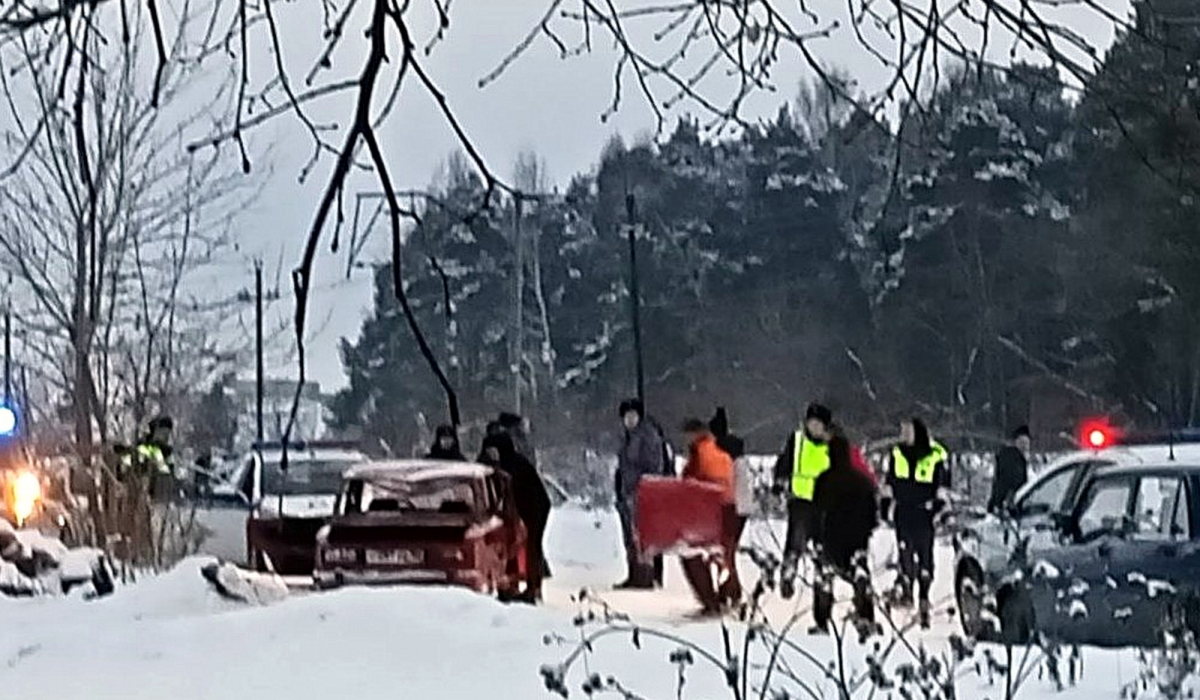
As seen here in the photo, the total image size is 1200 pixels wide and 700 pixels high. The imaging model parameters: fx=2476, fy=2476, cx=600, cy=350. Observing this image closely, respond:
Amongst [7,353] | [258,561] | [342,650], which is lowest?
[342,650]

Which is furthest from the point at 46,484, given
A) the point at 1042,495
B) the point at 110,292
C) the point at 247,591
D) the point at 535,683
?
the point at 535,683

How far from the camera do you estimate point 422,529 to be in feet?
52.4

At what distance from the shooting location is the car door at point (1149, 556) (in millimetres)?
12945

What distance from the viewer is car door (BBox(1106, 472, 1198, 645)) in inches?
510

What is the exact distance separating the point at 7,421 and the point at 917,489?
285 inches

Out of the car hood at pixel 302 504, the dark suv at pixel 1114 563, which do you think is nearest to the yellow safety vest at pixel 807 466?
the dark suv at pixel 1114 563

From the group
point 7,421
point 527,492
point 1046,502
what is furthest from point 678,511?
point 7,421

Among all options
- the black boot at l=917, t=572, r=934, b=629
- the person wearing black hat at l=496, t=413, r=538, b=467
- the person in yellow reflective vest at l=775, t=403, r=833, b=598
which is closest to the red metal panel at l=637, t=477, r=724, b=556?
the person wearing black hat at l=496, t=413, r=538, b=467

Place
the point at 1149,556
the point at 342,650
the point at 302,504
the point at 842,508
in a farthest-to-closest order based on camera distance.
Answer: the point at 302,504
the point at 842,508
the point at 1149,556
the point at 342,650

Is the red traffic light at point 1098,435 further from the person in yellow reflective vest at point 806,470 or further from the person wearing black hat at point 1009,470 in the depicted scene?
the person in yellow reflective vest at point 806,470

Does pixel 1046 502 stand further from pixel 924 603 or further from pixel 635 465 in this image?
pixel 635 465

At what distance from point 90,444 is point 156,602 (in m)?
4.04

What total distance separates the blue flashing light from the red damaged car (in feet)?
11.8

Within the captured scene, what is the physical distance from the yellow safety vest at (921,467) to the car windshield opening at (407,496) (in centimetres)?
282
